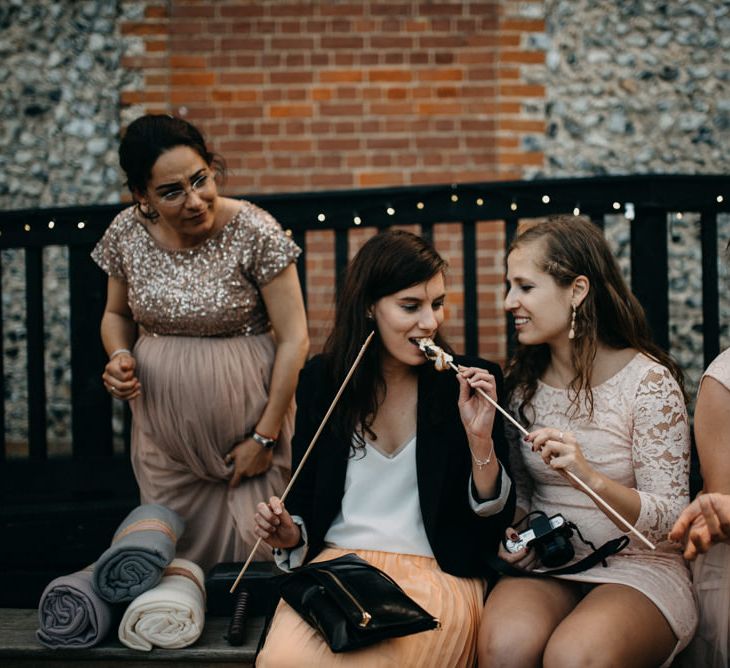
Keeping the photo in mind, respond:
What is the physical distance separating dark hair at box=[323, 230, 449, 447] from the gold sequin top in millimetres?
449

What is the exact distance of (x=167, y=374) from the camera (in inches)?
130

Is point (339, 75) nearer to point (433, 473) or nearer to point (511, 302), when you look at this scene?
point (511, 302)

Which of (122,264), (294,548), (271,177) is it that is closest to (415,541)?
(294,548)

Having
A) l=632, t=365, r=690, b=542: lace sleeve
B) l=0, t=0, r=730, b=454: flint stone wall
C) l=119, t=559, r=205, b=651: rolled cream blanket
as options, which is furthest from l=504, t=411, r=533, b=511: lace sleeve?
l=0, t=0, r=730, b=454: flint stone wall

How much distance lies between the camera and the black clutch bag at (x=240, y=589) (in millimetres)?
3086

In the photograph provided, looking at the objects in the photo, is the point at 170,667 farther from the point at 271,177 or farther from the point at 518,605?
the point at 271,177

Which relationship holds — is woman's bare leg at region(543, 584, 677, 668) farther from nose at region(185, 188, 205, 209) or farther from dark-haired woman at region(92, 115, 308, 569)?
nose at region(185, 188, 205, 209)

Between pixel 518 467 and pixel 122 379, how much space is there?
1.36 metres

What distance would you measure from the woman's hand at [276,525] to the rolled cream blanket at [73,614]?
1.95ft

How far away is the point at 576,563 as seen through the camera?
8.73 ft

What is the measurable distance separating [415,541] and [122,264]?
1.48 meters

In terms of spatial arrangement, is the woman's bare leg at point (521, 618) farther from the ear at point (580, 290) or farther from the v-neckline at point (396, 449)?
the ear at point (580, 290)

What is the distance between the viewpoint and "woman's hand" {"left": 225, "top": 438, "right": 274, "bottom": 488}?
10.8 feet

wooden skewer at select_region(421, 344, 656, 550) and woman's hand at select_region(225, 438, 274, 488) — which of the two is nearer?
wooden skewer at select_region(421, 344, 656, 550)
